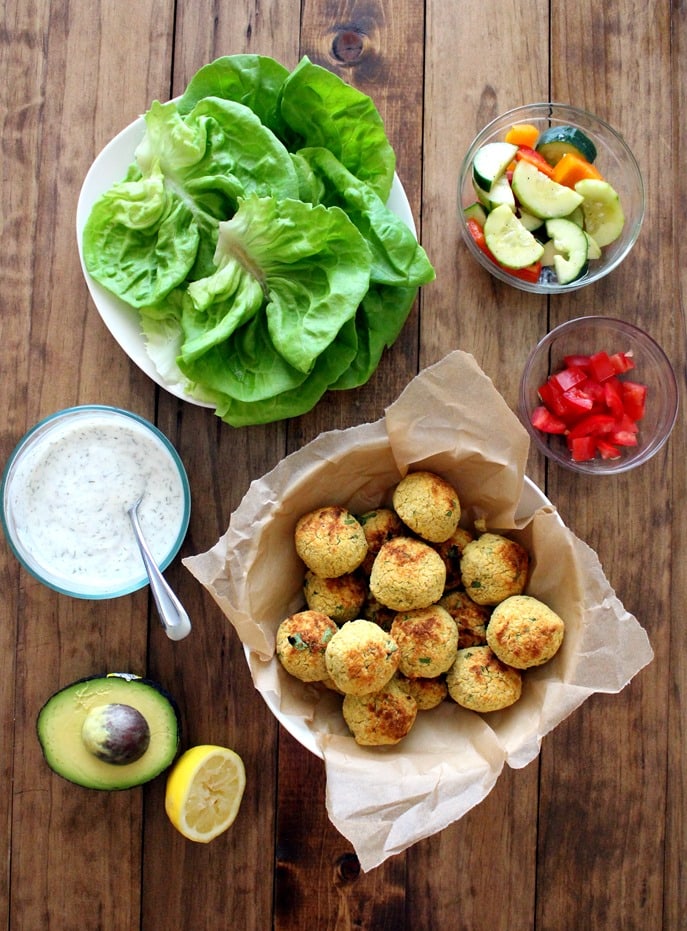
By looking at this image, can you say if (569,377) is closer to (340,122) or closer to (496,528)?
(496,528)

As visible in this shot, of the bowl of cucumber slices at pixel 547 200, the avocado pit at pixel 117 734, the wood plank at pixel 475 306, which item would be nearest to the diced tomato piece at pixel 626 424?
the wood plank at pixel 475 306

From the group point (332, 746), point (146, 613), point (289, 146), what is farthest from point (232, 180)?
point (332, 746)

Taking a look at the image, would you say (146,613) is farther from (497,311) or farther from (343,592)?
(497,311)

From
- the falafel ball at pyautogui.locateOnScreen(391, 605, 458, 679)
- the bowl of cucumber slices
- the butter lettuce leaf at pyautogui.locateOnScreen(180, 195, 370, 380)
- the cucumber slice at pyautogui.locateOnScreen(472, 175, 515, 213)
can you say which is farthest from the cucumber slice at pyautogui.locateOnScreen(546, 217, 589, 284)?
the falafel ball at pyautogui.locateOnScreen(391, 605, 458, 679)

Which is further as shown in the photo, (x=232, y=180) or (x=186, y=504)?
(x=186, y=504)

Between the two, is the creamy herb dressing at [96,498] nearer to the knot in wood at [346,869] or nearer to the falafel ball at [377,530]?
the falafel ball at [377,530]
